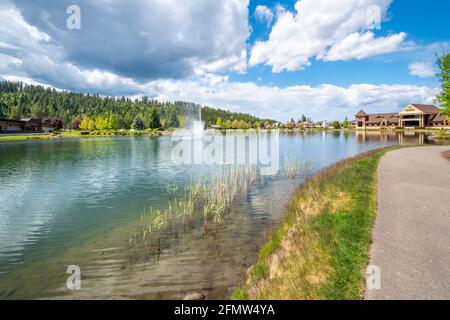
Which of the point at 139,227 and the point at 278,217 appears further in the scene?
the point at 278,217

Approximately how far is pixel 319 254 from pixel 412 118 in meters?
136

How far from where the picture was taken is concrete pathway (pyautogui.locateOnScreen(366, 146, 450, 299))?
4977 mm

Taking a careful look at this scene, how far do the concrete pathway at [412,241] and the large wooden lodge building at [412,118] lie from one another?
368ft

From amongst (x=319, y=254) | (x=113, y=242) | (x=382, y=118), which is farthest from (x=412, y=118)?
(x=113, y=242)

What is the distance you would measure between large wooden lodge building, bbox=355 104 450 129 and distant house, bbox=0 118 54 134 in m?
162

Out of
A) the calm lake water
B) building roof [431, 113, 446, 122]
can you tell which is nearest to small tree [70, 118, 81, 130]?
the calm lake water

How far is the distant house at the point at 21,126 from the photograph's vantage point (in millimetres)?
94144

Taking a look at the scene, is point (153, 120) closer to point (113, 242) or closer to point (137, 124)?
point (137, 124)

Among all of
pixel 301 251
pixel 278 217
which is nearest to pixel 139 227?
pixel 278 217

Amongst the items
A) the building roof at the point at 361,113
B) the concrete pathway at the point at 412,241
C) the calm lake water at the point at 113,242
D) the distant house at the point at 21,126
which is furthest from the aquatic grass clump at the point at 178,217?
the building roof at the point at 361,113

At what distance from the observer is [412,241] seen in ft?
22.4
